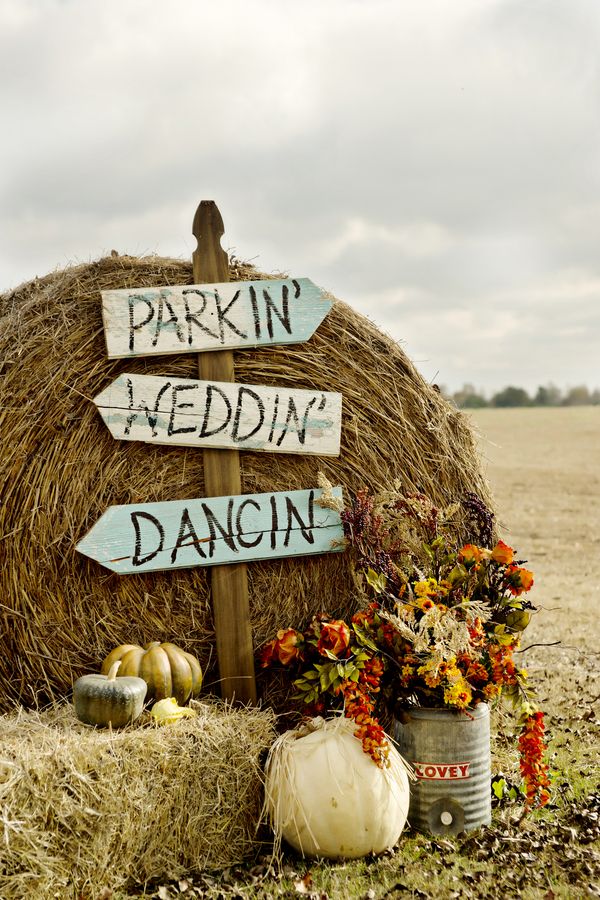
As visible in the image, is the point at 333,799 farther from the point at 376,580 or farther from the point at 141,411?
the point at 141,411

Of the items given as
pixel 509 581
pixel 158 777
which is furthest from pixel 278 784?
pixel 509 581

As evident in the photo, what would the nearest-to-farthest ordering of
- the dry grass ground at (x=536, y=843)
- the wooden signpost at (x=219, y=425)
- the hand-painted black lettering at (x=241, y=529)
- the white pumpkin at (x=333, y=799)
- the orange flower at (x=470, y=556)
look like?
the dry grass ground at (x=536, y=843)
the white pumpkin at (x=333, y=799)
the orange flower at (x=470, y=556)
the wooden signpost at (x=219, y=425)
the hand-painted black lettering at (x=241, y=529)

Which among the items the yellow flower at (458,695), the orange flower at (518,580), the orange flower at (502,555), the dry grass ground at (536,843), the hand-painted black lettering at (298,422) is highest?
the hand-painted black lettering at (298,422)

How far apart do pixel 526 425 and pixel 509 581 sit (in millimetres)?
31270

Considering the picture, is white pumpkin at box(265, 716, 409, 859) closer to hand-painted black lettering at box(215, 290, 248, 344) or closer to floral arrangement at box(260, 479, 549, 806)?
floral arrangement at box(260, 479, 549, 806)

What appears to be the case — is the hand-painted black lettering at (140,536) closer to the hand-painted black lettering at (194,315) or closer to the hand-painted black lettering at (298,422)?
the hand-painted black lettering at (298,422)

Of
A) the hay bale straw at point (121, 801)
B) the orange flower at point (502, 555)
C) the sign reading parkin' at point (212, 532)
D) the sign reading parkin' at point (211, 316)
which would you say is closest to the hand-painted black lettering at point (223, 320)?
the sign reading parkin' at point (211, 316)

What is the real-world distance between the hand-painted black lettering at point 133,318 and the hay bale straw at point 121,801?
1871mm

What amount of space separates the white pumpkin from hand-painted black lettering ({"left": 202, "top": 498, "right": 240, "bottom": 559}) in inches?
44.8

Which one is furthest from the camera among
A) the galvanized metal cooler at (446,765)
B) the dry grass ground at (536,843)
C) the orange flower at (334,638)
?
the orange flower at (334,638)

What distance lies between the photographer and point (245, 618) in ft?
15.2

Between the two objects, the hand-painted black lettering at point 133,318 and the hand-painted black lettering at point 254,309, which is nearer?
the hand-painted black lettering at point 133,318

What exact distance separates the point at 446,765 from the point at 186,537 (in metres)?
1.68

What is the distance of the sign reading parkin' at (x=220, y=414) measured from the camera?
4500mm
